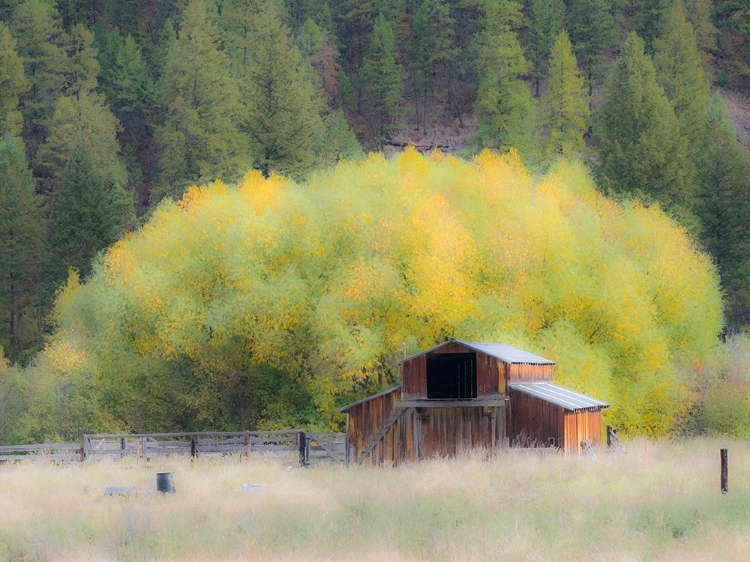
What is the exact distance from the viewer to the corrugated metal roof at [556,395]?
1251 inches

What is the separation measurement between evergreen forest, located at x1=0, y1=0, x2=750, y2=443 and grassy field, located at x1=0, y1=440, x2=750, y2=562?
1567 centimetres

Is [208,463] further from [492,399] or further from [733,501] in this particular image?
[733,501]

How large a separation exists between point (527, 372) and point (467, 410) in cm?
212

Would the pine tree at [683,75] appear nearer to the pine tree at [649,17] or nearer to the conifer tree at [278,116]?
the pine tree at [649,17]

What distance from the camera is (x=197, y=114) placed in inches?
3238

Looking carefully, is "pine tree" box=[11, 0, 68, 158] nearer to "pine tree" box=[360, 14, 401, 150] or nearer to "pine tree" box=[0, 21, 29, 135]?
"pine tree" box=[0, 21, 29, 135]

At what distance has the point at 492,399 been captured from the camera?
33.4 metres

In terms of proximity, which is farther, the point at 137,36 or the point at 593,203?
the point at 137,36

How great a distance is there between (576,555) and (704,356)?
34130 mm

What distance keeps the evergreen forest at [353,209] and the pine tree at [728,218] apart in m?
0.13

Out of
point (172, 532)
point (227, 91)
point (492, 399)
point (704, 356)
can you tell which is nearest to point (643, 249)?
point (704, 356)

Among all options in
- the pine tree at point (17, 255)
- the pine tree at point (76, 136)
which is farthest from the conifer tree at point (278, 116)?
the pine tree at point (17, 255)

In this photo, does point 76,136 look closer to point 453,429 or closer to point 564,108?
point 564,108

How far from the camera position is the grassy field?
1717cm
